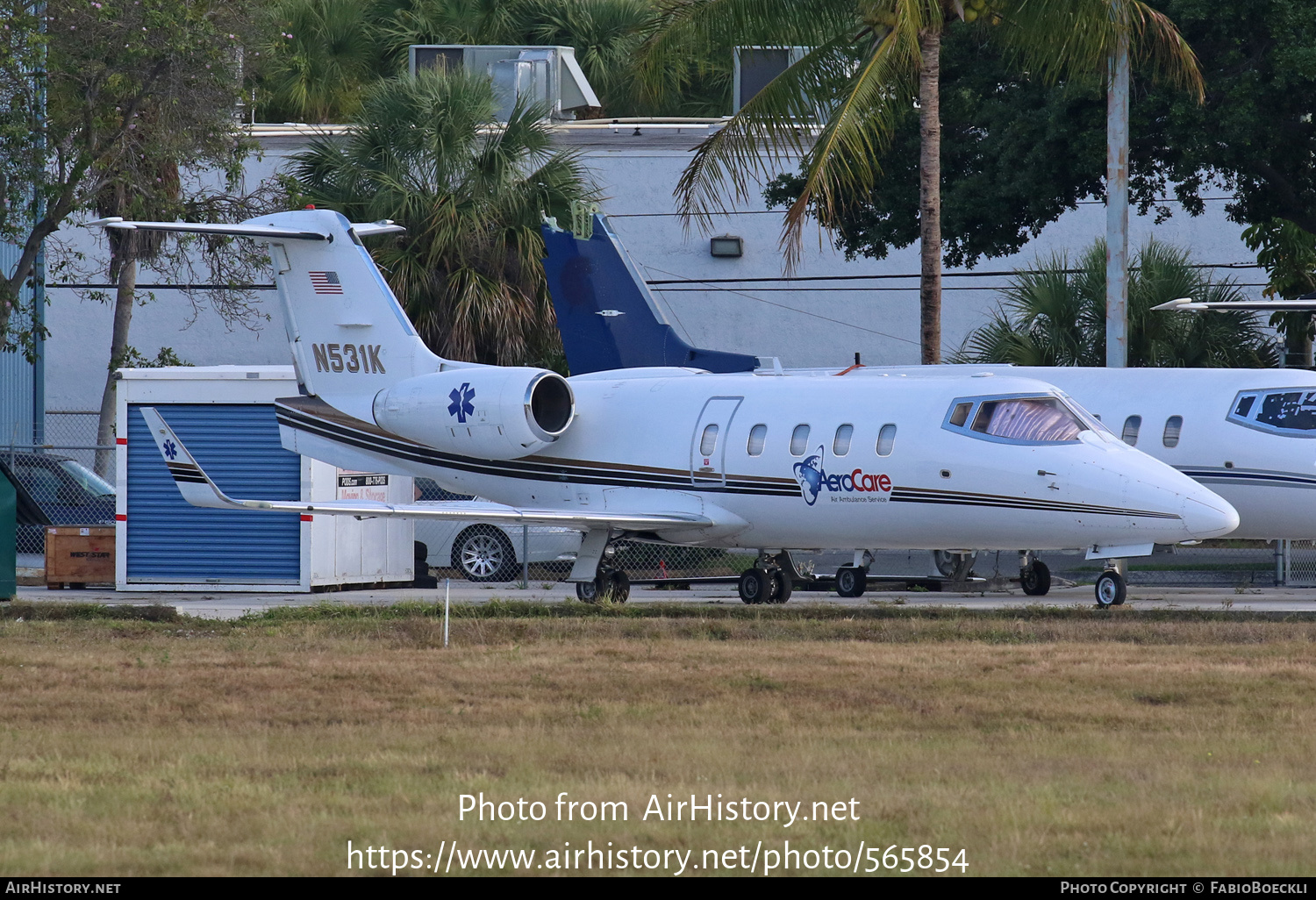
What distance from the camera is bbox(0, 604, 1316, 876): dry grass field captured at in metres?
6.93

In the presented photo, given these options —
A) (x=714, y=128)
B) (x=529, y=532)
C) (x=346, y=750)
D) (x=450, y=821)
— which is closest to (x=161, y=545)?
A: (x=529, y=532)

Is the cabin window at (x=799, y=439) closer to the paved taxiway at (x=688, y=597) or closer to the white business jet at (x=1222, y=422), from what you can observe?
the white business jet at (x=1222, y=422)

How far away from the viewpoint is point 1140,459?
16.9 meters

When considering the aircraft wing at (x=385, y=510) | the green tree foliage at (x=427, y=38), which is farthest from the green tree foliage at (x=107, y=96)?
the green tree foliage at (x=427, y=38)

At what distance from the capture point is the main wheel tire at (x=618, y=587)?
19.3 m

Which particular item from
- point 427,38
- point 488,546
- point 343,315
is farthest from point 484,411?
point 427,38

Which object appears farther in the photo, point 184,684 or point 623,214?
point 623,214

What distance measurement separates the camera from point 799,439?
18500 mm

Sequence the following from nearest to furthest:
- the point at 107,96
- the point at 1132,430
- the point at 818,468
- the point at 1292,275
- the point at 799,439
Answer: the point at 818,468 → the point at 799,439 → the point at 1132,430 → the point at 107,96 → the point at 1292,275

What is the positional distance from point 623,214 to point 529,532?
13.2 metres

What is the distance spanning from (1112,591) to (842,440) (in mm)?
3088

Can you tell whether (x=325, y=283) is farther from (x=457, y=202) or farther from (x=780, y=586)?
(x=457, y=202)
